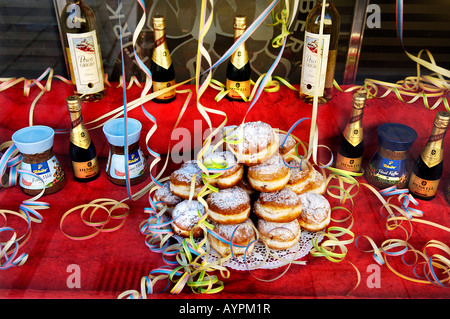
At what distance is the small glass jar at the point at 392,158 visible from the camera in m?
0.96

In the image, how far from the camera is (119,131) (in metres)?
1.00

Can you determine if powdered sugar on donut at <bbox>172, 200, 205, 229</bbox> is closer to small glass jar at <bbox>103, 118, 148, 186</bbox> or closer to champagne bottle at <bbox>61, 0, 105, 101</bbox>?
small glass jar at <bbox>103, 118, 148, 186</bbox>

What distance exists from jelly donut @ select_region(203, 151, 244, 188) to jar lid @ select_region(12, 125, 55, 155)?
0.38 m

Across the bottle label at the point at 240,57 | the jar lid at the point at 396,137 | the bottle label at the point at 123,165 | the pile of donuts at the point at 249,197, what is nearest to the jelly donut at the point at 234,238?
the pile of donuts at the point at 249,197

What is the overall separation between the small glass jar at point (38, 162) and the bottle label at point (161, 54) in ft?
1.15

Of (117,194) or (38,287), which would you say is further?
(117,194)

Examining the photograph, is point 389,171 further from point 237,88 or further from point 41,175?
point 41,175

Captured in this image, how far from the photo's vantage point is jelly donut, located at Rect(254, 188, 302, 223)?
835mm

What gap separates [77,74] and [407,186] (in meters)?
0.92

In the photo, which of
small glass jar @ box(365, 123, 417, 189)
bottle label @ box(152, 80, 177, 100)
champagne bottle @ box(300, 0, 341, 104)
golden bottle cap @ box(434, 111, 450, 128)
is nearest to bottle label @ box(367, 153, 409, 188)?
small glass jar @ box(365, 123, 417, 189)

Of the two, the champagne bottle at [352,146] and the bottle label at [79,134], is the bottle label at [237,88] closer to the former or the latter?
the champagne bottle at [352,146]

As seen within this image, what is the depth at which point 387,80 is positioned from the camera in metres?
1.25
